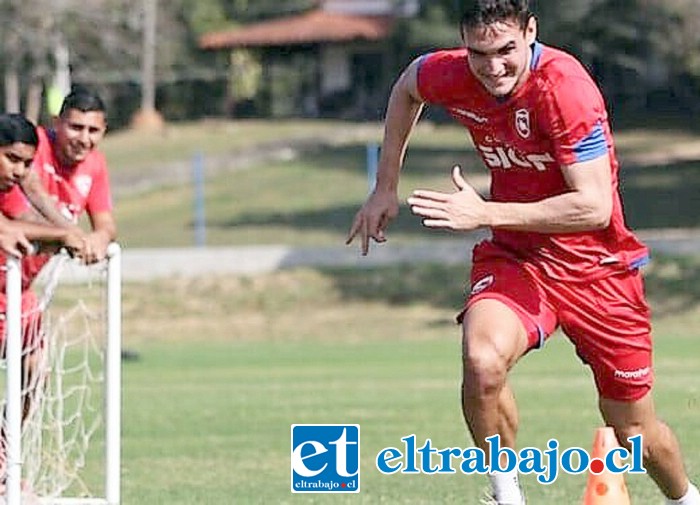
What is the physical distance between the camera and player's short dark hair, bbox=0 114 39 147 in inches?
348

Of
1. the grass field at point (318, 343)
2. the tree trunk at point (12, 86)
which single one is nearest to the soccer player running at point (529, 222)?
the grass field at point (318, 343)

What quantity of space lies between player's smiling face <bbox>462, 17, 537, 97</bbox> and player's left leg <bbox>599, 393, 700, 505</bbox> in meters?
1.56

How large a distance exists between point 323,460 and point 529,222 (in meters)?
2.68

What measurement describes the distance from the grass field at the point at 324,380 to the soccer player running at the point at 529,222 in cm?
153

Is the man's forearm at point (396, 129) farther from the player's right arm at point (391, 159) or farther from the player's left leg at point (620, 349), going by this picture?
the player's left leg at point (620, 349)

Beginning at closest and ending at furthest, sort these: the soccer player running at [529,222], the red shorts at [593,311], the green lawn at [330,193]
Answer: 1. the soccer player running at [529,222]
2. the red shorts at [593,311]
3. the green lawn at [330,193]

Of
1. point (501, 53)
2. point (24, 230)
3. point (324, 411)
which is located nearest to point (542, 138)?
point (501, 53)

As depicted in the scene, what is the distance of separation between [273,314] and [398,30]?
33944mm

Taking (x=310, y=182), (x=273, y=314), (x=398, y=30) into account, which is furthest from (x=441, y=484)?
(x=398, y=30)

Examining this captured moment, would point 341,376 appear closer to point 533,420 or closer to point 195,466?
point 533,420

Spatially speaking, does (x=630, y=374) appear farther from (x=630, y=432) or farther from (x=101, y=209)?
(x=101, y=209)

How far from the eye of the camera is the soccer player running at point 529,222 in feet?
24.7

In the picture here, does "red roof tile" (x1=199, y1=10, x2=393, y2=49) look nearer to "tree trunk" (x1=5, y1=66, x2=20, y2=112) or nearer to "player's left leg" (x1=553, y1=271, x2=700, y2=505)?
"tree trunk" (x1=5, y1=66, x2=20, y2=112)

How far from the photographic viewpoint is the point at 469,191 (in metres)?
7.29
